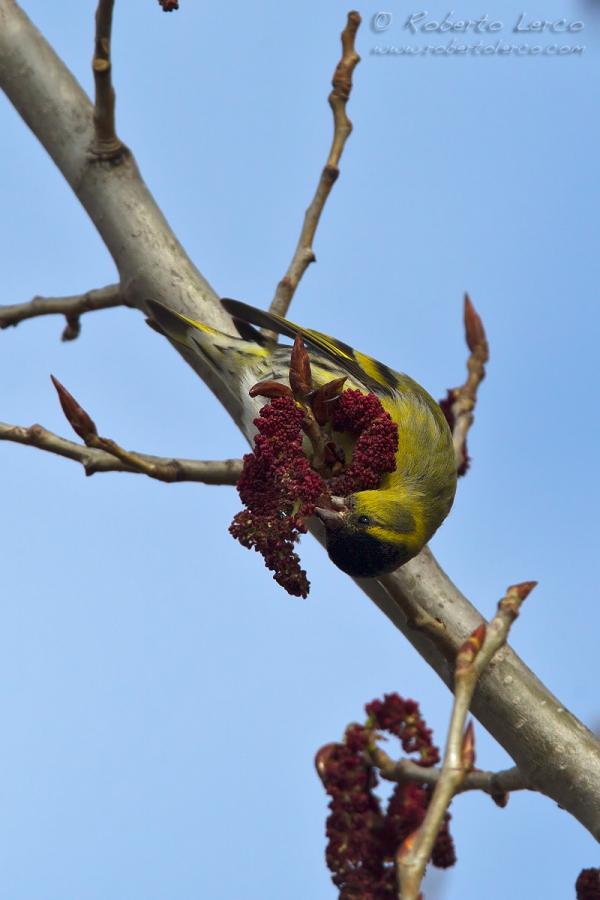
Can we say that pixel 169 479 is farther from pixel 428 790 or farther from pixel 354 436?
pixel 428 790

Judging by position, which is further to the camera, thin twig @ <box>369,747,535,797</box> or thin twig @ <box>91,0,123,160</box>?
thin twig @ <box>91,0,123,160</box>

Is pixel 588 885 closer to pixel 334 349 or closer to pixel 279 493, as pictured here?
pixel 279 493

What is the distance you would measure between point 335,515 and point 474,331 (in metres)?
1.90

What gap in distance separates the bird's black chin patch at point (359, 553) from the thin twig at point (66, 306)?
1.94 metres

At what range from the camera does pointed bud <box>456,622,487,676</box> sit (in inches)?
103

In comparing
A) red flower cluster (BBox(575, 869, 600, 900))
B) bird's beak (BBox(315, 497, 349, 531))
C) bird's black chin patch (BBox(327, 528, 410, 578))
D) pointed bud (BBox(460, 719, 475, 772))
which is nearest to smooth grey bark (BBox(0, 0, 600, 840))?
bird's black chin patch (BBox(327, 528, 410, 578))

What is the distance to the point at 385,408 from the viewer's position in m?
5.31

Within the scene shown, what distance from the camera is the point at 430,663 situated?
4.13 meters

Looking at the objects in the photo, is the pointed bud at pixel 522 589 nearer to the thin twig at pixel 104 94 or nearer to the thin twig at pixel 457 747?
the thin twig at pixel 457 747

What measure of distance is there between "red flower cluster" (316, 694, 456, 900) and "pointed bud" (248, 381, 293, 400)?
3.48 ft

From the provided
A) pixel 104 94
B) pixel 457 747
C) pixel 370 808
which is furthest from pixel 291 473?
pixel 104 94

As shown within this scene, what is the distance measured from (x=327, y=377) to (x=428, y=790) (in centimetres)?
251

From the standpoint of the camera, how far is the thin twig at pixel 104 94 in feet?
15.6

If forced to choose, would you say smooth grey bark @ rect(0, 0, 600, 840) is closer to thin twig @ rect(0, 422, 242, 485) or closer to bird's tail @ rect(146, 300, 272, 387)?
bird's tail @ rect(146, 300, 272, 387)
